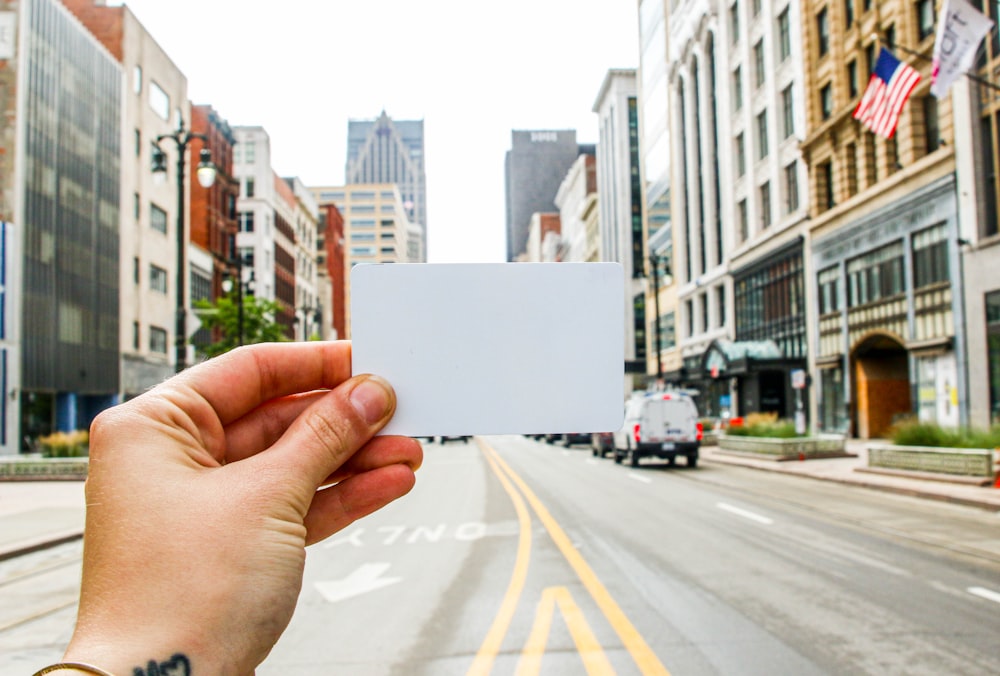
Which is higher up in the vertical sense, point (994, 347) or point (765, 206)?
point (765, 206)

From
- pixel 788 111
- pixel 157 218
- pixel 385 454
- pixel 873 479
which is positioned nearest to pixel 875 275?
pixel 788 111

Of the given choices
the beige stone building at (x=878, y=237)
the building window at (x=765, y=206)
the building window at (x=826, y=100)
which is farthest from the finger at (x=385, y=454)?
the building window at (x=765, y=206)

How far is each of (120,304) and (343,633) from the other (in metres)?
47.5

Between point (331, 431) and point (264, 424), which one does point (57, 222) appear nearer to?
point (264, 424)

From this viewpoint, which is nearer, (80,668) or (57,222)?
(80,668)

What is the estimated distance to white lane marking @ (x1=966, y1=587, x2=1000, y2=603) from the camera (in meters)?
7.86

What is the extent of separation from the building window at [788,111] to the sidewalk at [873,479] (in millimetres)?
21783

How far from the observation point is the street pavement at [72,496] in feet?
42.7

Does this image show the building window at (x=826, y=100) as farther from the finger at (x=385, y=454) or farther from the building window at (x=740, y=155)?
the finger at (x=385, y=454)

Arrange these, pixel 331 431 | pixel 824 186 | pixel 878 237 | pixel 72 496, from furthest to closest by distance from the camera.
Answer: pixel 824 186 → pixel 878 237 → pixel 72 496 → pixel 331 431

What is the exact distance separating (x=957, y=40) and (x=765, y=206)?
107 feet

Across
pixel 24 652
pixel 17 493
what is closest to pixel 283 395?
pixel 24 652

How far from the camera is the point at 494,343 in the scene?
6.73ft

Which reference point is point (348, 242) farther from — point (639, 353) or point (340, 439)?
point (340, 439)
